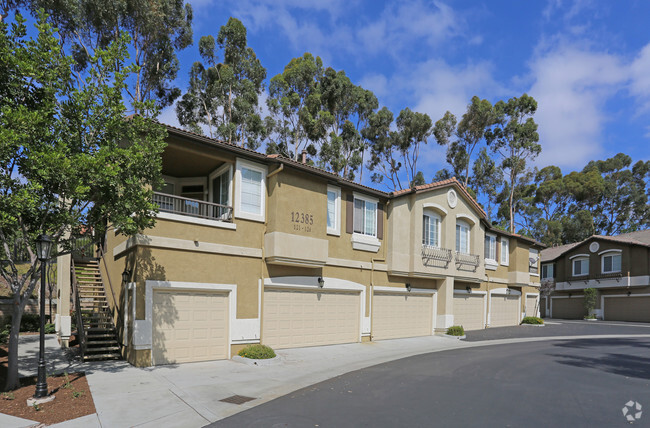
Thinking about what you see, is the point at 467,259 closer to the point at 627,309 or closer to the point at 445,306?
the point at 445,306

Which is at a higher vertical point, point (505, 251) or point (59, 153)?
point (59, 153)

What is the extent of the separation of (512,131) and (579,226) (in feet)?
66.0

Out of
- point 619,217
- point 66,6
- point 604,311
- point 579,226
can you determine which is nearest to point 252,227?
point 66,6

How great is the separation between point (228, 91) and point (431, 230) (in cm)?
1974

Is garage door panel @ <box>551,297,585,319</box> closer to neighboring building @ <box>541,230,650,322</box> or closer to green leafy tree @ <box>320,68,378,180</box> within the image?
neighboring building @ <box>541,230,650,322</box>

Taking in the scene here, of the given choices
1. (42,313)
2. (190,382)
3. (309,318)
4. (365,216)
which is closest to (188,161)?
(42,313)

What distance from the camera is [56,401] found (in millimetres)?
8352

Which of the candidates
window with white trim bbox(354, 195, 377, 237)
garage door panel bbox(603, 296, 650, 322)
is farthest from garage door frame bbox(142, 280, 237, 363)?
garage door panel bbox(603, 296, 650, 322)

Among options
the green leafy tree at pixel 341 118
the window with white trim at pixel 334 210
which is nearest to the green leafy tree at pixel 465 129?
the green leafy tree at pixel 341 118

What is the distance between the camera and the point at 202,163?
14703mm

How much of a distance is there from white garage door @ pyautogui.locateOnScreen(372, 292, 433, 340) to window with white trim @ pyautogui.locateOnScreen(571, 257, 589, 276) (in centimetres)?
2607

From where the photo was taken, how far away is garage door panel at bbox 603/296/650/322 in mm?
34000

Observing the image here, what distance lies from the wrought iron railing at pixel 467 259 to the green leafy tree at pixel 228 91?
18081 mm

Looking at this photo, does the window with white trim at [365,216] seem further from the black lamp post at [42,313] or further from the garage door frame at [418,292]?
the black lamp post at [42,313]
